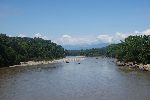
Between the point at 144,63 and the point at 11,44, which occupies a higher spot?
the point at 11,44

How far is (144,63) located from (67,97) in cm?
4511

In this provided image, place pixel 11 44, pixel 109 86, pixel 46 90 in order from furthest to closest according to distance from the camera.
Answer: pixel 11 44 → pixel 109 86 → pixel 46 90

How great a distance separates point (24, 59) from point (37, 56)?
697 inches

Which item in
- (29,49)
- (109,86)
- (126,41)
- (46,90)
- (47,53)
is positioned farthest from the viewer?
(47,53)

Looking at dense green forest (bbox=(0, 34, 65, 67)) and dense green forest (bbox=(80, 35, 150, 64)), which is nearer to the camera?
dense green forest (bbox=(80, 35, 150, 64))

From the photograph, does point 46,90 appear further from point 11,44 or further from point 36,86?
point 11,44

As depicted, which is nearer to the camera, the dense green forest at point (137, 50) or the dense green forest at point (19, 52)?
the dense green forest at point (137, 50)

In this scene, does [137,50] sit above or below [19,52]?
below

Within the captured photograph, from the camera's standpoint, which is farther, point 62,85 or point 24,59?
point 24,59

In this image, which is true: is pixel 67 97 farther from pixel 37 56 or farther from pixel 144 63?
pixel 37 56

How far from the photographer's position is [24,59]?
10556 centimetres

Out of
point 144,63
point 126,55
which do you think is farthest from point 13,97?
point 126,55

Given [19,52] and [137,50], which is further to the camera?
[19,52]

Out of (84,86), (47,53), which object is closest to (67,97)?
(84,86)
